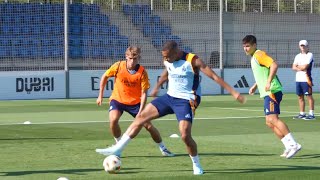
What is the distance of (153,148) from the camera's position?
15922mm

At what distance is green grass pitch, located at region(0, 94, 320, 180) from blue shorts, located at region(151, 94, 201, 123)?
0.84 m

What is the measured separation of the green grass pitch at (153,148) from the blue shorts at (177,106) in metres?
0.84

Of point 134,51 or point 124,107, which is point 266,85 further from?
point 124,107

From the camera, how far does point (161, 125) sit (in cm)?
2141

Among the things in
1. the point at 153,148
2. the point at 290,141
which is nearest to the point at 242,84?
the point at 153,148

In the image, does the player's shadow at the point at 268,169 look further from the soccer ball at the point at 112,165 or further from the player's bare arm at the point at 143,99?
the player's bare arm at the point at 143,99

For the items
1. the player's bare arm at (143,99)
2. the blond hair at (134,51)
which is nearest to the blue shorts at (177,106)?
the player's bare arm at (143,99)

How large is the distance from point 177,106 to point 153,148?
139 inches

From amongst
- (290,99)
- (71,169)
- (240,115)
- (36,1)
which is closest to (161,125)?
(240,115)

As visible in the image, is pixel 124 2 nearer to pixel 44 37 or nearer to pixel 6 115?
→ pixel 44 37

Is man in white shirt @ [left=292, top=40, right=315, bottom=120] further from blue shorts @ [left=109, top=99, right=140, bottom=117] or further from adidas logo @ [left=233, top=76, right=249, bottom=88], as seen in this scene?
adidas logo @ [left=233, top=76, right=249, bottom=88]

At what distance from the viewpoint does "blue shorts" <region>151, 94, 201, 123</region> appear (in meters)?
12.4

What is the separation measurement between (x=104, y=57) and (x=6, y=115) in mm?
14081

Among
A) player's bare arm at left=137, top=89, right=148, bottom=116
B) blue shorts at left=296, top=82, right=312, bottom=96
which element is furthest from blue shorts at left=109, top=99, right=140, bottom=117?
blue shorts at left=296, top=82, right=312, bottom=96
